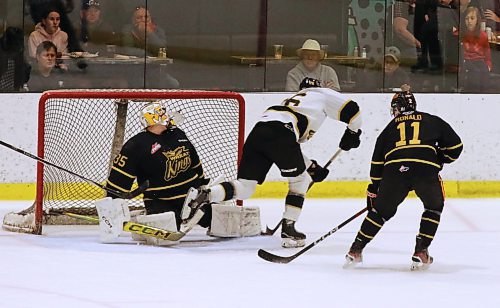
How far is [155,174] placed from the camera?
5.93 meters

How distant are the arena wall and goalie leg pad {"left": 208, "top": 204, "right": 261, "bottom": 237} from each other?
123 cm

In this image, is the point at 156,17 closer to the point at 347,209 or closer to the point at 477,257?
the point at 347,209

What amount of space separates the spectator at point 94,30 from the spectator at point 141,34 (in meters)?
0.08

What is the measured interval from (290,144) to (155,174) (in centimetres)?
64

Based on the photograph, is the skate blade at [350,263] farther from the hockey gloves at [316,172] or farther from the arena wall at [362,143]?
the arena wall at [362,143]

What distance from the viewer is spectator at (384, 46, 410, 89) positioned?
7.75m

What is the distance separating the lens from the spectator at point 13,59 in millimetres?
7285

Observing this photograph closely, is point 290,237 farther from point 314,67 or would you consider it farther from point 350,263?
point 314,67

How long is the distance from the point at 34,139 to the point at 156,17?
1049mm

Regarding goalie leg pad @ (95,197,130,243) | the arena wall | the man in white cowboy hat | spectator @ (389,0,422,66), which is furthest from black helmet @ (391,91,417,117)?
spectator @ (389,0,422,66)

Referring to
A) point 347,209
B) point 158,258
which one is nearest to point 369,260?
point 158,258

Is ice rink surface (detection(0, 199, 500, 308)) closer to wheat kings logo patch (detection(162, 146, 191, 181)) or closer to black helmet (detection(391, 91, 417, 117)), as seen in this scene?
wheat kings logo patch (detection(162, 146, 191, 181))

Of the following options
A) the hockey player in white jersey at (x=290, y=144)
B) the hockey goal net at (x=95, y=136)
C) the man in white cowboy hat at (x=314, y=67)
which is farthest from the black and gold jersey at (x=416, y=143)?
the man in white cowboy hat at (x=314, y=67)

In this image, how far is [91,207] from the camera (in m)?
6.45
